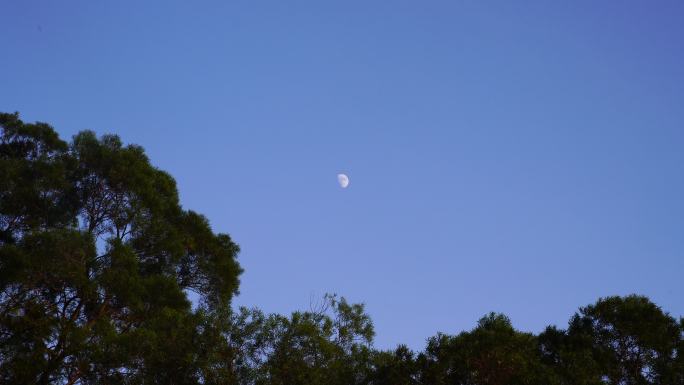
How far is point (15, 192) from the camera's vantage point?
1045 inches

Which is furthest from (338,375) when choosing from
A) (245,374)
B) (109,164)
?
(109,164)

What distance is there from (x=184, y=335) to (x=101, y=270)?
15.6ft

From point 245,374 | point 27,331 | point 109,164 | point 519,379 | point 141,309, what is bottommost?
point 519,379

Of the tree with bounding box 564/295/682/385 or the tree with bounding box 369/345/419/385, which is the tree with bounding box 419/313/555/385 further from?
the tree with bounding box 564/295/682/385

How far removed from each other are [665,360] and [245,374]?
1352cm

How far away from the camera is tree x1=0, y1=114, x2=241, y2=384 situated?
20.6 m

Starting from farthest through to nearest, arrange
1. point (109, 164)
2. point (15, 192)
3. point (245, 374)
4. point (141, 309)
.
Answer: point (109, 164) < point (15, 192) < point (141, 309) < point (245, 374)

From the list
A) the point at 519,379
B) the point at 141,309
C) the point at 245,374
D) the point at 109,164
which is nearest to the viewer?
Answer: the point at 519,379

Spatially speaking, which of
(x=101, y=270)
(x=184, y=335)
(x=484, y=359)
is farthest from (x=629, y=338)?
(x=101, y=270)

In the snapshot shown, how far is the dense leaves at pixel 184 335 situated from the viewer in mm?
19391

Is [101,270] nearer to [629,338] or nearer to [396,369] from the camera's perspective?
[396,369]

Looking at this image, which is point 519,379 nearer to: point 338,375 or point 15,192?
point 338,375

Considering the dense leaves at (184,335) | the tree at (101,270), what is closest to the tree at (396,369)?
the dense leaves at (184,335)

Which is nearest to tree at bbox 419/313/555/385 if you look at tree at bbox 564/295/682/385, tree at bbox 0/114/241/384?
tree at bbox 564/295/682/385
